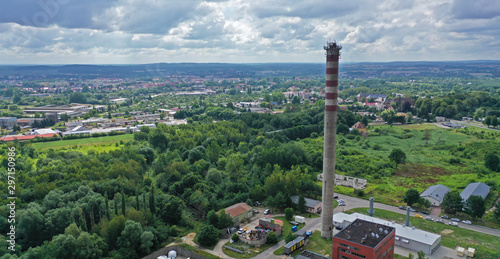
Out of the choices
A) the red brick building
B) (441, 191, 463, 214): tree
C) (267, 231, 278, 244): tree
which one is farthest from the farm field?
(267, 231, 278, 244): tree

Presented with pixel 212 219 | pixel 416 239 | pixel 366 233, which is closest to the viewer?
pixel 366 233

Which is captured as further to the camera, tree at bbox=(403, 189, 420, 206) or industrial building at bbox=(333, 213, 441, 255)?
tree at bbox=(403, 189, 420, 206)

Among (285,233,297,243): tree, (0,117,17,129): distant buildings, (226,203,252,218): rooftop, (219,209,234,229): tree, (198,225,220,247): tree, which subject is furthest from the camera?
(0,117,17,129): distant buildings

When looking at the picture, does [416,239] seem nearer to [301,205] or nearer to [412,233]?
[412,233]

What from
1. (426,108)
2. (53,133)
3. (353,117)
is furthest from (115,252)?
(426,108)

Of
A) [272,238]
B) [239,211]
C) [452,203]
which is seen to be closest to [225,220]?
[239,211]

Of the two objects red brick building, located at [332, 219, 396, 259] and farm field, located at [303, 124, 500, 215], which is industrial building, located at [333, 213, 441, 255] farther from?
farm field, located at [303, 124, 500, 215]
